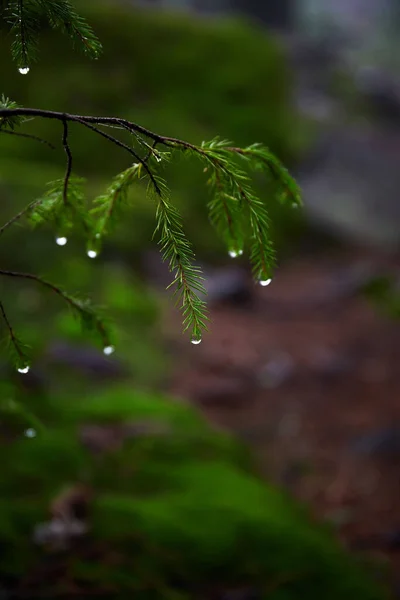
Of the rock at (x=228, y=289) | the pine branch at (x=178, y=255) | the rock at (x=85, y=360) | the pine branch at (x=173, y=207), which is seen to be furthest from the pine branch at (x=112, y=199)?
the rock at (x=228, y=289)

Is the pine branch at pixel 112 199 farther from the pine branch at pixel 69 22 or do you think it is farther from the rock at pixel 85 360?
the rock at pixel 85 360

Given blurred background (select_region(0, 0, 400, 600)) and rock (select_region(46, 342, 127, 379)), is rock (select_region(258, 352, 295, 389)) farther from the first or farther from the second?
rock (select_region(46, 342, 127, 379))

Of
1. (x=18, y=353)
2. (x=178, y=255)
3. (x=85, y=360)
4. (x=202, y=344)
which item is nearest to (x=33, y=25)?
(x=178, y=255)

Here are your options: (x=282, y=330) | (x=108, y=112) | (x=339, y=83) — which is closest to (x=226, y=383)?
(x=282, y=330)

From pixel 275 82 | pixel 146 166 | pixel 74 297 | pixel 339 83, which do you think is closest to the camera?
pixel 146 166

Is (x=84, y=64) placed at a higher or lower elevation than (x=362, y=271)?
higher

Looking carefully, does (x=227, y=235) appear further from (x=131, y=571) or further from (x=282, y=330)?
(x=282, y=330)
